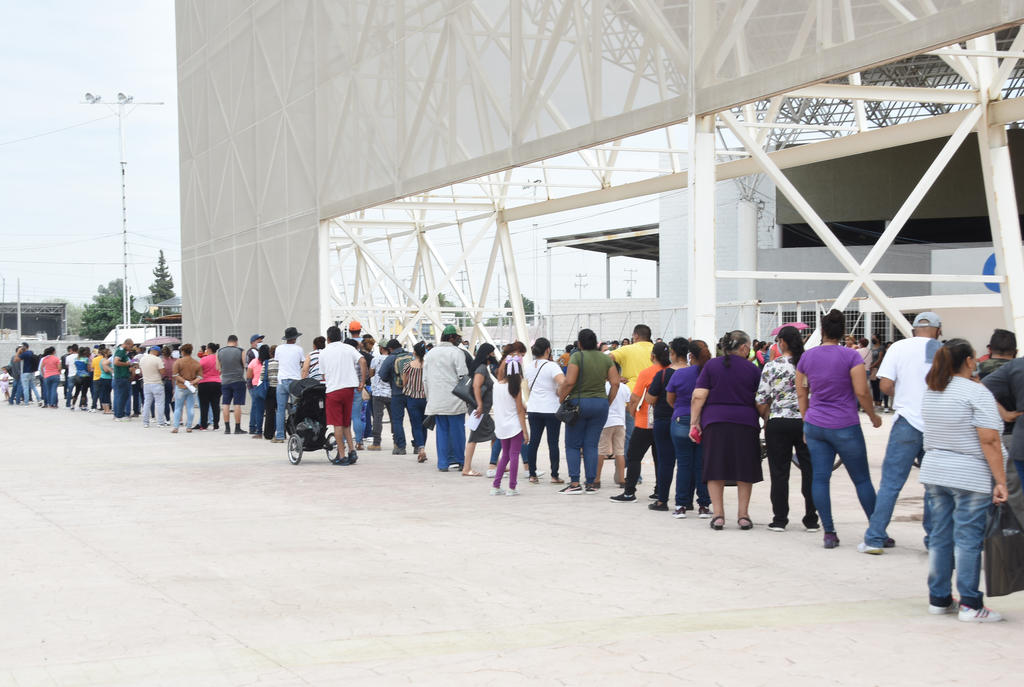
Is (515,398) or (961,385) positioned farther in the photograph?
(515,398)

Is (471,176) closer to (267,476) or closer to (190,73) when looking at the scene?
(267,476)

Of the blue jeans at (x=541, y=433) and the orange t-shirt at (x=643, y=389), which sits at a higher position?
the orange t-shirt at (x=643, y=389)

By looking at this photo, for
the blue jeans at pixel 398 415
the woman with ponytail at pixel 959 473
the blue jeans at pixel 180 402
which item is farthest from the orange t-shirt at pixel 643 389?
the blue jeans at pixel 180 402

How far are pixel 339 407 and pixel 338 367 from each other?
568mm

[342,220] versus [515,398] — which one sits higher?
[342,220]

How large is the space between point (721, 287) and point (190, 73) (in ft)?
63.4

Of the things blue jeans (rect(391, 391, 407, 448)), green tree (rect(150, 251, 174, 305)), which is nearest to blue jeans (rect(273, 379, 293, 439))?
blue jeans (rect(391, 391, 407, 448))

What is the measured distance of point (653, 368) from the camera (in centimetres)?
1104

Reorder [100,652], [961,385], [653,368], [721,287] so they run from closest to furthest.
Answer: [100,652]
[961,385]
[653,368]
[721,287]

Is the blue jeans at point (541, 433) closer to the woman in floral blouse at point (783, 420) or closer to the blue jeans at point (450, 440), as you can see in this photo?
the blue jeans at point (450, 440)

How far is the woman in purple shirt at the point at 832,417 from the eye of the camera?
27.7 feet

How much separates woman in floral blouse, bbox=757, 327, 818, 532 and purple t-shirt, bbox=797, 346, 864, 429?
42cm

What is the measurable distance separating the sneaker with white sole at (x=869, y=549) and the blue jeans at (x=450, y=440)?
21.4 ft

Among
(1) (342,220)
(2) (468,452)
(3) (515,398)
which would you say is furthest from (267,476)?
(1) (342,220)
